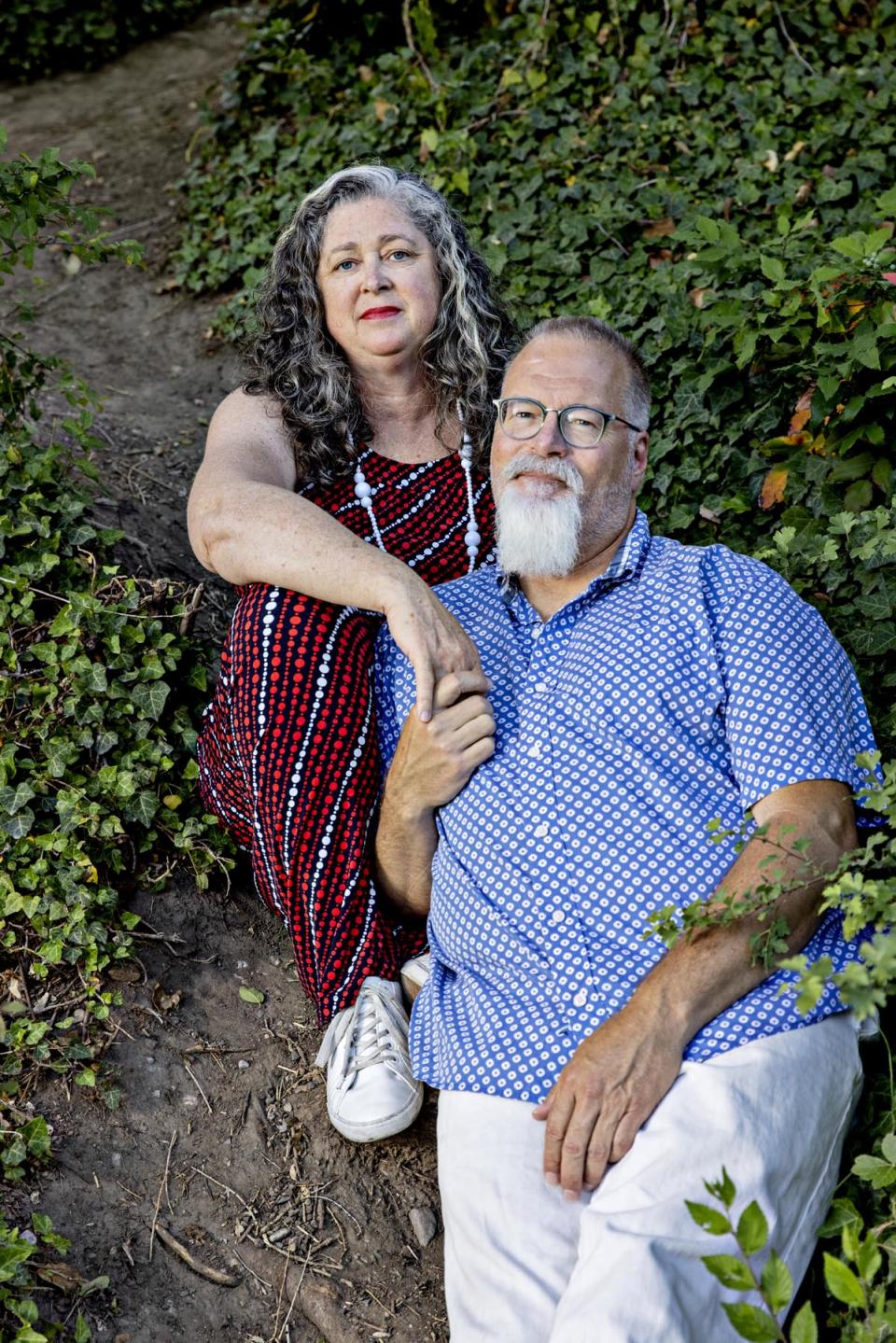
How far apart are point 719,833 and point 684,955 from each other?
239 millimetres

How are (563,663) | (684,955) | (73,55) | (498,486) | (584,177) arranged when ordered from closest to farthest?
1. (684,955)
2. (563,663)
3. (498,486)
4. (584,177)
5. (73,55)

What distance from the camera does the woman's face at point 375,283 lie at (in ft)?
11.7

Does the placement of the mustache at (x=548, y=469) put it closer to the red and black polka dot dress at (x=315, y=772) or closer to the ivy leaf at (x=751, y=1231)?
the red and black polka dot dress at (x=315, y=772)

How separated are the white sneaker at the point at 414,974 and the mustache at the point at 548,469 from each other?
3.93ft

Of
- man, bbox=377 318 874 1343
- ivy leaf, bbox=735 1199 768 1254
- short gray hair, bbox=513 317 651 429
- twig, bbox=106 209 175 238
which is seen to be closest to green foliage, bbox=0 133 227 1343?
man, bbox=377 318 874 1343

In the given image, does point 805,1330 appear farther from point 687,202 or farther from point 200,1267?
point 687,202

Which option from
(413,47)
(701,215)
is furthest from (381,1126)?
(413,47)

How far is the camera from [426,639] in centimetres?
296

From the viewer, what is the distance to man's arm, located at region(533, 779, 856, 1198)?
94.8 inches

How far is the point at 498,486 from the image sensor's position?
3.20 meters

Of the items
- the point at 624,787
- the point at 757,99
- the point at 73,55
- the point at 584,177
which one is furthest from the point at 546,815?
the point at 73,55

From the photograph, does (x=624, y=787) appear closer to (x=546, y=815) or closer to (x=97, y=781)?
(x=546, y=815)

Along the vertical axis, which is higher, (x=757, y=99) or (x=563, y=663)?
(x=757, y=99)

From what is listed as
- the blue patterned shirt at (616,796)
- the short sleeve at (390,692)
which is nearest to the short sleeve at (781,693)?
the blue patterned shirt at (616,796)
